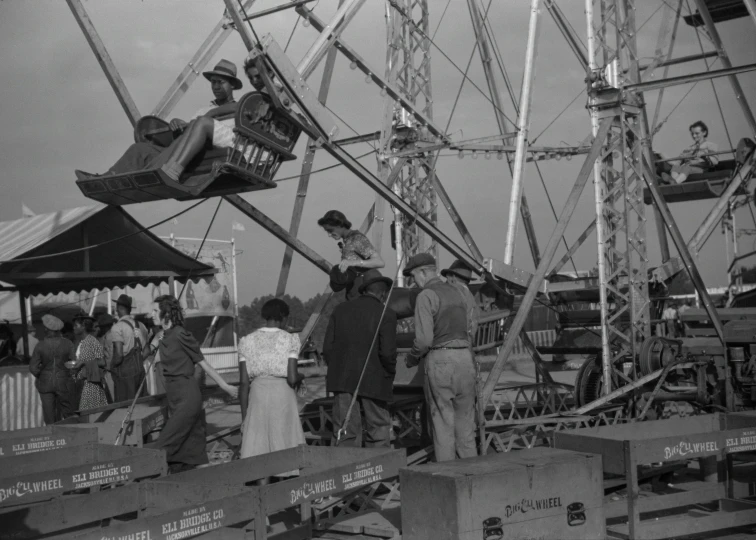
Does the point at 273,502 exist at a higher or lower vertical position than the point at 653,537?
higher

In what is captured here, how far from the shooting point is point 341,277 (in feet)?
27.3

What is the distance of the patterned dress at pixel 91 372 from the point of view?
11.1m

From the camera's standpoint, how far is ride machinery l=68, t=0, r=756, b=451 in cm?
802

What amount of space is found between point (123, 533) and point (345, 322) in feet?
13.1

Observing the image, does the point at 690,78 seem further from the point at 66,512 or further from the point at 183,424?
the point at 66,512

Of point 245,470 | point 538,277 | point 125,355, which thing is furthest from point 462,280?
point 125,355

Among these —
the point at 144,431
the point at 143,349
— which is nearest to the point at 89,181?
the point at 144,431

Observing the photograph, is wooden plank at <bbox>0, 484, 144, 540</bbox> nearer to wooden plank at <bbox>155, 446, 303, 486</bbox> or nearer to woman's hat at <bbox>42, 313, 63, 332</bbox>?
wooden plank at <bbox>155, 446, 303, 486</bbox>

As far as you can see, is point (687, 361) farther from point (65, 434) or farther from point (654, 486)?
point (65, 434)

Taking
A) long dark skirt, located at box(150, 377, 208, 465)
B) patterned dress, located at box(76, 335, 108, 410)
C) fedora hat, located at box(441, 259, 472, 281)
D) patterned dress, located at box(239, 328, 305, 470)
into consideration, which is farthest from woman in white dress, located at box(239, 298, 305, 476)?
patterned dress, located at box(76, 335, 108, 410)

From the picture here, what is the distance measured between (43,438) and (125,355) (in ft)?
14.4

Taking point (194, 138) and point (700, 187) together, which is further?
point (700, 187)

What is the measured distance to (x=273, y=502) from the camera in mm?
4332

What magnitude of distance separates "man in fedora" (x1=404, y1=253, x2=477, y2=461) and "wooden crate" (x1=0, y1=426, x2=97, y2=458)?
278 cm
